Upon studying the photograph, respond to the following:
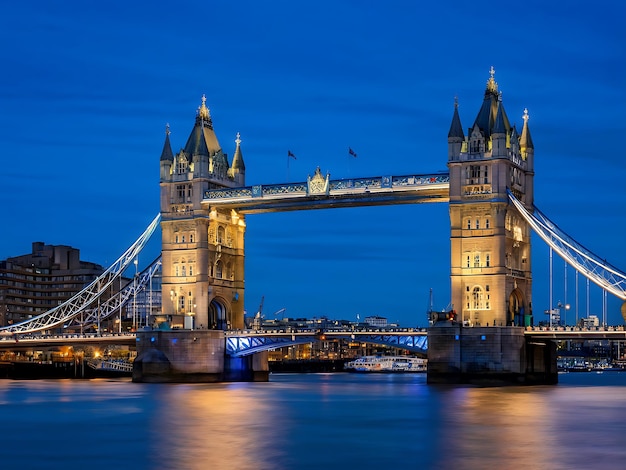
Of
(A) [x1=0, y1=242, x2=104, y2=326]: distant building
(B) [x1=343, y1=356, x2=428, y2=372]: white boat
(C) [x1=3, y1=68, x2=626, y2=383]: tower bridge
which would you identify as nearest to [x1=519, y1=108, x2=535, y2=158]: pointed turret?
(C) [x1=3, y1=68, x2=626, y2=383]: tower bridge

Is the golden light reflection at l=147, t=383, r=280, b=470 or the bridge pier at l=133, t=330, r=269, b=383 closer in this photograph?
the golden light reflection at l=147, t=383, r=280, b=470

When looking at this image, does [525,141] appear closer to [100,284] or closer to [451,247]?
[451,247]

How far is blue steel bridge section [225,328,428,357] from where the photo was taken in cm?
9488

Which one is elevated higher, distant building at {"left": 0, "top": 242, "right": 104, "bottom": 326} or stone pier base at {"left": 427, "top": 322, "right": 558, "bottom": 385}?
distant building at {"left": 0, "top": 242, "right": 104, "bottom": 326}

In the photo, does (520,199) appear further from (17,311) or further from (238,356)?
(17,311)

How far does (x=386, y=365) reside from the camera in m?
192

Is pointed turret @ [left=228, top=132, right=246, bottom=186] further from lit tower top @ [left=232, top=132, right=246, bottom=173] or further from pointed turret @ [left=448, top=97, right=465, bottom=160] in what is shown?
pointed turret @ [left=448, top=97, right=465, bottom=160]

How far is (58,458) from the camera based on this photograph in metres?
40.1

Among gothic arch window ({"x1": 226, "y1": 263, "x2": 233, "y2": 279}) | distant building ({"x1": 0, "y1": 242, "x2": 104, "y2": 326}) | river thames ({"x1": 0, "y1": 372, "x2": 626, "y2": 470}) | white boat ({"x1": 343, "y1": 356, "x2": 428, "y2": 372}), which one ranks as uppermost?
distant building ({"x1": 0, "y1": 242, "x2": 104, "y2": 326})

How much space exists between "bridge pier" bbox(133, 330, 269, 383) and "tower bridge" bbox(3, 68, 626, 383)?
83mm

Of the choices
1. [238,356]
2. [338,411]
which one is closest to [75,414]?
[338,411]

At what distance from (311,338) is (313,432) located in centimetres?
→ 5100

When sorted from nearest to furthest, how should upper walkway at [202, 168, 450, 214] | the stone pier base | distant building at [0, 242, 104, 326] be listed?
the stone pier base → upper walkway at [202, 168, 450, 214] → distant building at [0, 242, 104, 326]

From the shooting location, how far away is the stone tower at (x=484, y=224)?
3605 inches
